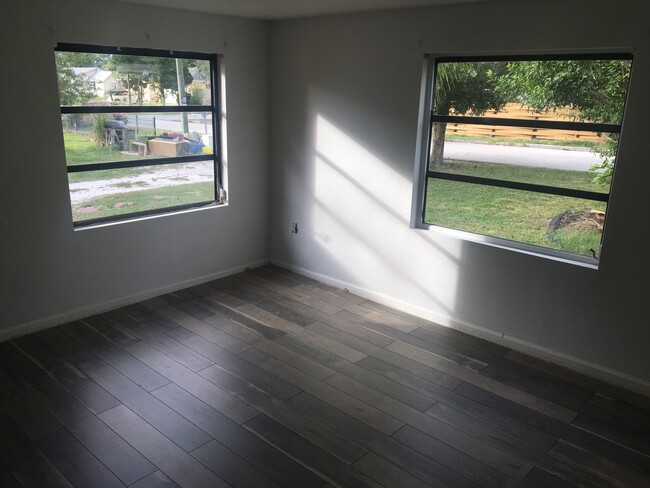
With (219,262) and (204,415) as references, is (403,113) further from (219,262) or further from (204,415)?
(204,415)

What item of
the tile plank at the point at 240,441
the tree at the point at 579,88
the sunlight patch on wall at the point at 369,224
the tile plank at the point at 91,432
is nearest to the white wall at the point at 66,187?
the sunlight patch on wall at the point at 369,224

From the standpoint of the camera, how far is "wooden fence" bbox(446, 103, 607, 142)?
3.41 m

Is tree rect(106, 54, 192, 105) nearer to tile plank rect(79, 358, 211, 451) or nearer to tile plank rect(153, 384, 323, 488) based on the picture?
tile plank rect(79, 358, 211, 451)

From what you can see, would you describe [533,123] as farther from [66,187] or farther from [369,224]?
[66,187]

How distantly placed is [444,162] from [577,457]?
2.18m

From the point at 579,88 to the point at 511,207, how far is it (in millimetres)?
871

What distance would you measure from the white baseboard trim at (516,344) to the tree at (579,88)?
1161 millimetres

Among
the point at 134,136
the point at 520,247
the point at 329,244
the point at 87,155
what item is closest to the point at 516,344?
the point at 520,247

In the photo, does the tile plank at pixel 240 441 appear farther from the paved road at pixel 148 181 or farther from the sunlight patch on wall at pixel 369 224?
the sunlight patch on wall at pixel 369 224

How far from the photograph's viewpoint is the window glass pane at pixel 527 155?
11.1 feet

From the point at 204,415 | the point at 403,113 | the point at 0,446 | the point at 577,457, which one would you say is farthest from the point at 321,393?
the point at 403,113

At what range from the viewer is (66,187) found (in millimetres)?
3736

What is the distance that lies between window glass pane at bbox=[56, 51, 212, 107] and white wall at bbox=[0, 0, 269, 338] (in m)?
0.16

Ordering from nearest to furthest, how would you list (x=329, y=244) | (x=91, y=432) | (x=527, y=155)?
(x=91, y=432) < (x=527, y=155) < (x=329, y=244)
